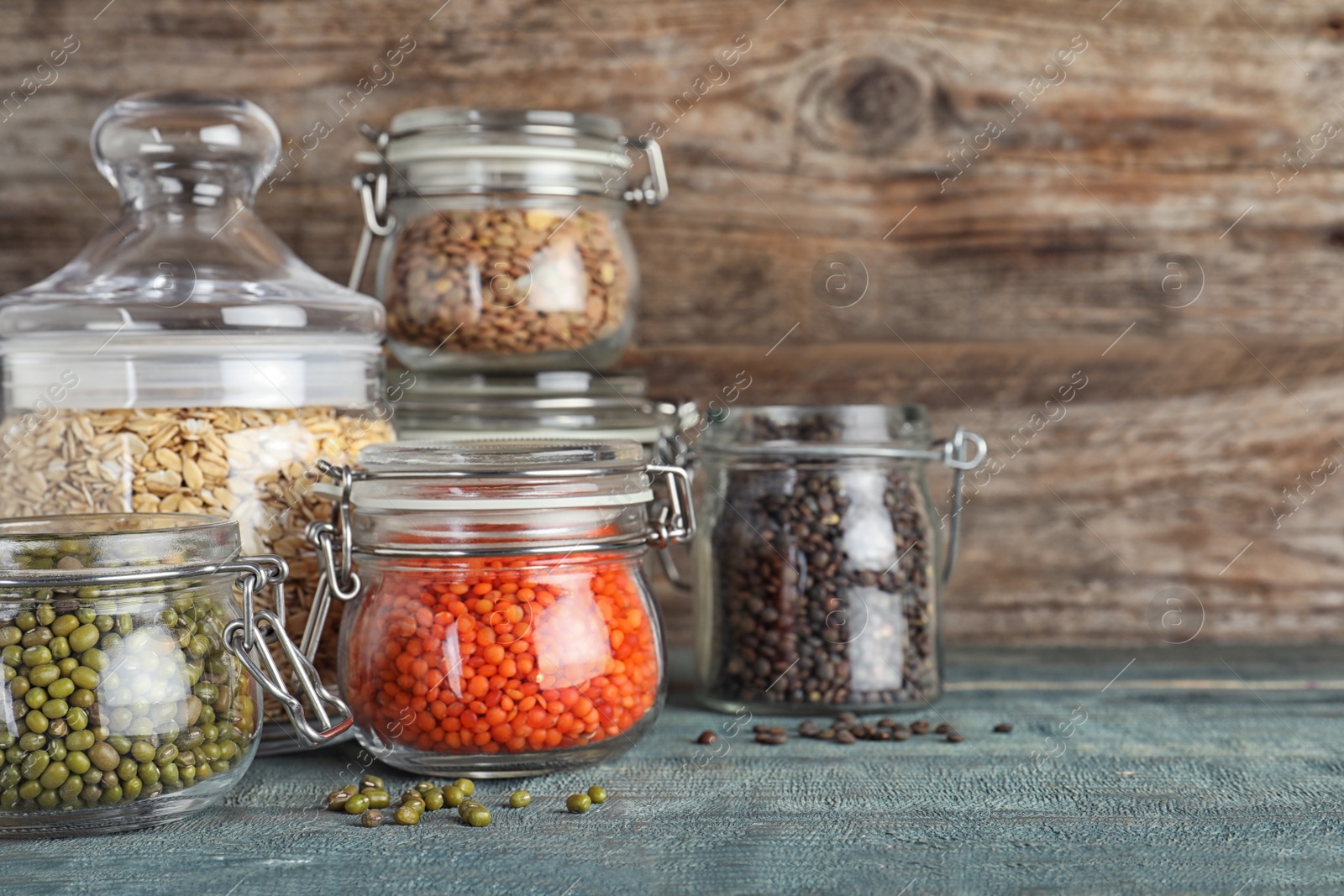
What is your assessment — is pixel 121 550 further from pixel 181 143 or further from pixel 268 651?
pixel 181 143

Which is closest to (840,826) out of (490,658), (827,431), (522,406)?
(490,658)

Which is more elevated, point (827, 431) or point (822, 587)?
point (827, 431)

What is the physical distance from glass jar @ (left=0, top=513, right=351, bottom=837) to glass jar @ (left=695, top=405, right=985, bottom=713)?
473 mm

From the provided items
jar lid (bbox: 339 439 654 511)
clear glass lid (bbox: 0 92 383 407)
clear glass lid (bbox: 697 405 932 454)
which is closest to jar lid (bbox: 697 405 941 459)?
clear glass lid (bbox: 697 405 932 454)

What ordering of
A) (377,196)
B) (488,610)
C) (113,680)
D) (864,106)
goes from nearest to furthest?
(113,680) → (488,610) → (377,196) → (864,106)

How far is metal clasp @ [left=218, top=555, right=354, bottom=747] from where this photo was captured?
3.01ft

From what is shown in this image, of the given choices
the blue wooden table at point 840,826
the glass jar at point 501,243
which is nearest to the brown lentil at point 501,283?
the glass jar at point 501,243

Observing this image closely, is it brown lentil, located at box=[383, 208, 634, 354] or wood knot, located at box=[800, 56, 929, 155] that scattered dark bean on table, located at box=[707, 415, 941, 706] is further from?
wood knot, located at box=[800, 56, 929, 155]

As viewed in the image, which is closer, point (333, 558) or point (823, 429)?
point (333, 558)

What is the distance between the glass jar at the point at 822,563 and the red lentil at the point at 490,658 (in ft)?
0.72

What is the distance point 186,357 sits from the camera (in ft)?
3.36

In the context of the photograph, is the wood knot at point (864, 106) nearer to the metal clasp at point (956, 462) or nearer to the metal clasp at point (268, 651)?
the metal clasp at point (956, 462)

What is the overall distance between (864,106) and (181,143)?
0.80 m

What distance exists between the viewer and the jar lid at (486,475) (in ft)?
3.17
